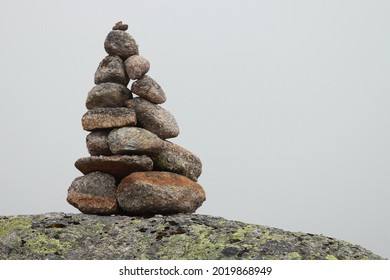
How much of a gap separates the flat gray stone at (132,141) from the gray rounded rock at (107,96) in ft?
5.04

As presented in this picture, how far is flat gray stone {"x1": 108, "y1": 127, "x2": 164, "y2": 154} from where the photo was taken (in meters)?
21.8

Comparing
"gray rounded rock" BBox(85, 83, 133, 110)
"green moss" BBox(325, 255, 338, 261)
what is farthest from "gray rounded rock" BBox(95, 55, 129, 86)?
"green moss" BBox(325, 255, 338, 261)

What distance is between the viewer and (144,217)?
20.9 m

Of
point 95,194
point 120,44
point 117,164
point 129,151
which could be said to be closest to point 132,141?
point 129,151

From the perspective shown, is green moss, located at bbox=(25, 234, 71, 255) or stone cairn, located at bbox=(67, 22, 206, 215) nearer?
green moss, located at bbox=(25, 234, 71, 255)

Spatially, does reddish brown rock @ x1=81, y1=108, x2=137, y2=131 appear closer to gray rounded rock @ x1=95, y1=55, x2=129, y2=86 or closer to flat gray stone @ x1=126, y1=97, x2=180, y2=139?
flat gray stone @ x1=126, y1=97, x2=180, y2=139

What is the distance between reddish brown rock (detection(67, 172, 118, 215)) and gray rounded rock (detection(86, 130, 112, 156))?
115cm

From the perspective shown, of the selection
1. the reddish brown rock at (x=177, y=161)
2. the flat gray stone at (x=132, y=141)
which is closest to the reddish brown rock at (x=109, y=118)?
the flat gray stone at (x=132, y=141)

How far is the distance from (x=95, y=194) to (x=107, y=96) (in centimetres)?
443

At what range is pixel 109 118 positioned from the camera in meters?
22.4

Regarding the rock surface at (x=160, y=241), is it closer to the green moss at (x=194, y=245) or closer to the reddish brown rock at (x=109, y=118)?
A: the green moss at (x=194, y=245)

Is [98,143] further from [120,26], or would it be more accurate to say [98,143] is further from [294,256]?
[294,256]

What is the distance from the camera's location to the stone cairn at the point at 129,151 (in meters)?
21.4
